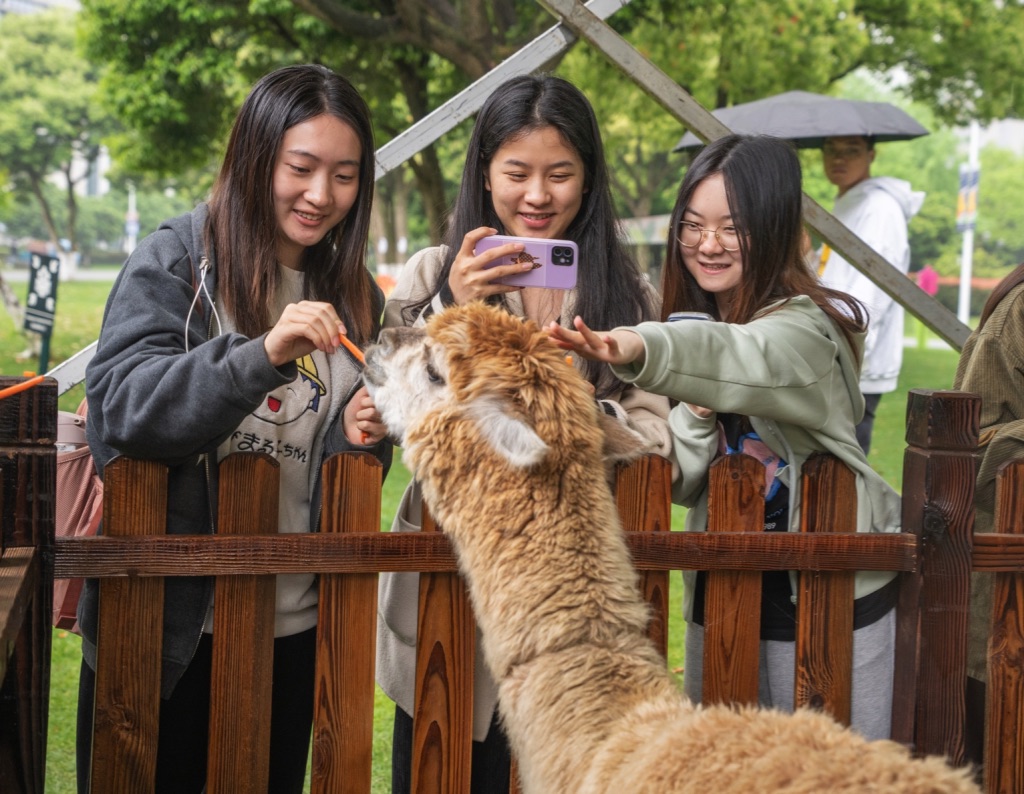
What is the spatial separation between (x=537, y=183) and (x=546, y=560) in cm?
121

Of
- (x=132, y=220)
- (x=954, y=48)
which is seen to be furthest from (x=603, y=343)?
(x=132, y=220)

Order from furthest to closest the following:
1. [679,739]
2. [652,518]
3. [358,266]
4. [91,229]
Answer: [91,229], [358,266], [652,518], [679,739]

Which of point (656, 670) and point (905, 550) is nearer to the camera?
point (656, 670)

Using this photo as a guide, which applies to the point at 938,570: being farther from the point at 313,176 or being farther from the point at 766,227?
the point at 313,176

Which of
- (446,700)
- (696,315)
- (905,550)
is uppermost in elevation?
(696,315)

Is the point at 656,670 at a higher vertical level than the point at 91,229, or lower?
lower

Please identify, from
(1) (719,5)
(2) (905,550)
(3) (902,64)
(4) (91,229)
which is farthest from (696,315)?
(4) (91,229)

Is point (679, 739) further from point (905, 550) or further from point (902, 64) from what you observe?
point (902, 64)

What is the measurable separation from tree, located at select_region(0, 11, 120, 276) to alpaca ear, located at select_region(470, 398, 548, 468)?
5309cm

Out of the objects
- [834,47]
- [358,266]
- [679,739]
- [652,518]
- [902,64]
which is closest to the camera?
[679,739]

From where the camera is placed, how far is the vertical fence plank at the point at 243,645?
99.9 inches

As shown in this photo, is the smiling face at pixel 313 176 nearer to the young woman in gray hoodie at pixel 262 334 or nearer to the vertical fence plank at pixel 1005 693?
the young woman in gray hoodie at pixel 262 334

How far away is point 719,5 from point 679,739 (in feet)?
47.3

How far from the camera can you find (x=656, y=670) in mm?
2203
